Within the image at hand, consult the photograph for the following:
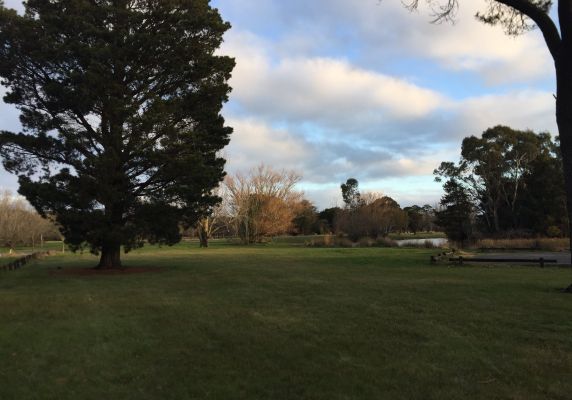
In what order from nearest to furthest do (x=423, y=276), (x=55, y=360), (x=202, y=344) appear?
(x=55, y=360), (x=202, y=344), (x=423, y=276)

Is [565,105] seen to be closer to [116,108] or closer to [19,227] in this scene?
[116,108]

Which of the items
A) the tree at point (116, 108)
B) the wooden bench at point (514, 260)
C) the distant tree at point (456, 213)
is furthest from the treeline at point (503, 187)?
the tree at point (116, 108)

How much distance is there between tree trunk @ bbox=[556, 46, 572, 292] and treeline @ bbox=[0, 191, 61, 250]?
66.1 meters

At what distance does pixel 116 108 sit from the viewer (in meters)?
21.6

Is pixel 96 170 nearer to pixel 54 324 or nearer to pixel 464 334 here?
pixel 54 324

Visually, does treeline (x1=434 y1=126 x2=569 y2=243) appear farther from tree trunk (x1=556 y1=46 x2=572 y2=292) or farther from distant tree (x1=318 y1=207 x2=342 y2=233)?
distant tree (x1=318 y1=207 x2=342 y2=233)

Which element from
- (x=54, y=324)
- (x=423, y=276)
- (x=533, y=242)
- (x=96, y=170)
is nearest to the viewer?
(x=54, y=324)

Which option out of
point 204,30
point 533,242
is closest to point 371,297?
point 204,30

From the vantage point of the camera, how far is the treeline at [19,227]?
70.6m

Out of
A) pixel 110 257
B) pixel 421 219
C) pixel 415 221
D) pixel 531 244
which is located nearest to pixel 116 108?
pixel 110 257

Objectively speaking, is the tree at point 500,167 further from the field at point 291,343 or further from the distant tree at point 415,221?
the distant tree at point 415,221

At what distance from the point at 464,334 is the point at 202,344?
4.11m

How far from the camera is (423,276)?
63.8 ft

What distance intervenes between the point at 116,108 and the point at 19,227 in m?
58.6
